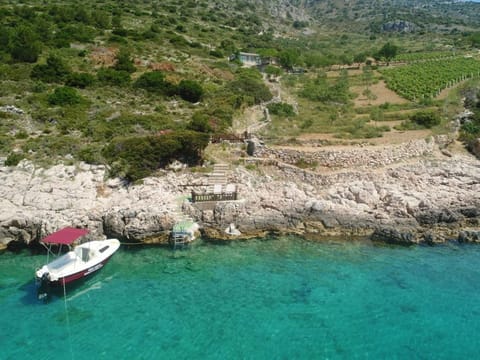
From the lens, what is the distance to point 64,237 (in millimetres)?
18984

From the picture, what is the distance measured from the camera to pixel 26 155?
Result: 27219 millimetres

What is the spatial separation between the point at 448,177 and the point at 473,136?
8.66 m

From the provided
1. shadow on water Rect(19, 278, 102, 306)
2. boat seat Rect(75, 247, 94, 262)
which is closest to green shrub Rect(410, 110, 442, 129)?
boat seat Rect(75, 247, 94, 262)

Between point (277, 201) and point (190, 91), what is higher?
point (190, 91)

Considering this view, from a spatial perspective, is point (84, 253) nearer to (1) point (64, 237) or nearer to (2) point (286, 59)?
(1) point (64, 237)

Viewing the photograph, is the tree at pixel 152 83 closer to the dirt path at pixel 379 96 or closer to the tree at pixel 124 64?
the tree at pixel 124 64

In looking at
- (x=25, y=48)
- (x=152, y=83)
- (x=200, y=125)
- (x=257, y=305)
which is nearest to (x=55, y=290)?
(x=257, y=305)

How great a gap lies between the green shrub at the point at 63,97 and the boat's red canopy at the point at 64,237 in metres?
Answer: 21.2

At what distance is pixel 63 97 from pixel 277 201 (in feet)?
83.9

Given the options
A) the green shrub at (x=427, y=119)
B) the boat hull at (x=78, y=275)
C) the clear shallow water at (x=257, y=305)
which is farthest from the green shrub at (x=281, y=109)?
the boat hull at (x=78, y=275)

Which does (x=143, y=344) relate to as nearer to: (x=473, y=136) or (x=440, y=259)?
(x=440, y=259)

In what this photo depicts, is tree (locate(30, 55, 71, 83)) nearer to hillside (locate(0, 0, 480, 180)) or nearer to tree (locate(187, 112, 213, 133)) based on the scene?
hillside (locate(0, 0, 480, 180))

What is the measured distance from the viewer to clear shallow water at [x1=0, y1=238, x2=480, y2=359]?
14281 mm

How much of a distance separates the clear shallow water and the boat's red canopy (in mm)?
2188
